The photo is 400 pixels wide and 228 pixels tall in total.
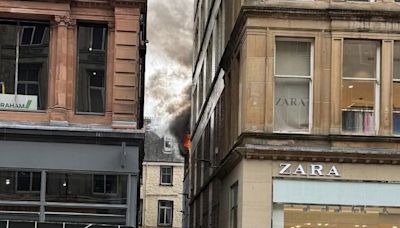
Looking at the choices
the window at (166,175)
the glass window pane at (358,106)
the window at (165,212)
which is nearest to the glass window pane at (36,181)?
the glass window pane at (358,106)

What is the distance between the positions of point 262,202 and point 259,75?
3.69 metres

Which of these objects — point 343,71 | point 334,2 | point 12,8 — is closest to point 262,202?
point 343,71

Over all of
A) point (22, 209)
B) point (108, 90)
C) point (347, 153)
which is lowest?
point (22, 209)

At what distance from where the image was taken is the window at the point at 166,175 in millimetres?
76125

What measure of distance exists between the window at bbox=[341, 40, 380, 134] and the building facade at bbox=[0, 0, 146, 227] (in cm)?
626

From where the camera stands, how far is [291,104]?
24688mm

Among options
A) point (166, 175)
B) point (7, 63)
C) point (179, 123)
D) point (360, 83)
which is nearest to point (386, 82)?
point (360, 83)

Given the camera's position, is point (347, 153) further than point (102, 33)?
No

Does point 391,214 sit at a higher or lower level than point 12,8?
lower

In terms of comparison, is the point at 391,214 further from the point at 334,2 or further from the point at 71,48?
the point at 71,48

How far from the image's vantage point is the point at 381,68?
2459 cm

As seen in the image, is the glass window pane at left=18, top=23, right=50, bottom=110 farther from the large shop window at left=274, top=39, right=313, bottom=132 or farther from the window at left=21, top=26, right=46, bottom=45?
the large shop window at left=274, top=39, right=313, bottom=132

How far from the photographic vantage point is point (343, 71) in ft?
80.9

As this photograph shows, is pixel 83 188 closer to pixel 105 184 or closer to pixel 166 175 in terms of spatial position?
pixel 105 184
